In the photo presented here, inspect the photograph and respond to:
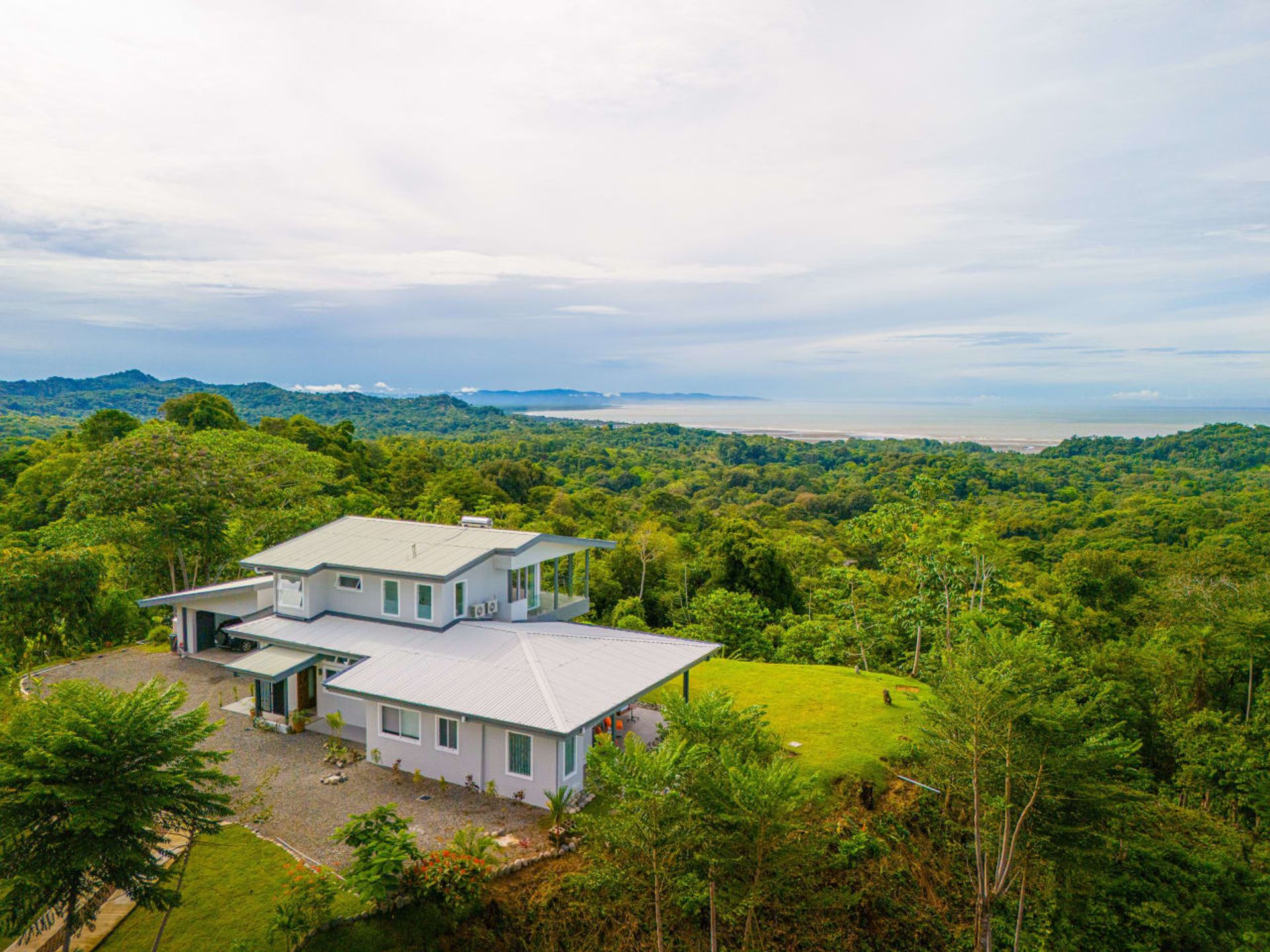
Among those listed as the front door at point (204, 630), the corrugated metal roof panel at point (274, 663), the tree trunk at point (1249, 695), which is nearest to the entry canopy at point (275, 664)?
the corrugated metal roof panel at point (274, 663)

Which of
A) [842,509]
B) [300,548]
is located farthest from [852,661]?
[842,509]

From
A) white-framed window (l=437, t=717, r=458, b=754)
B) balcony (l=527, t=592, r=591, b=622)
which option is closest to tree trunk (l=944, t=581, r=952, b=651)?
balcony (l=527, t=592, r=591, b=622)

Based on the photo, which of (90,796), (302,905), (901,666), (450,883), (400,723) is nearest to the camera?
(90,796)

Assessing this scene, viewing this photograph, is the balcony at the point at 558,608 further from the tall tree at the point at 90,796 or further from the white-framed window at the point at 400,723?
the tall tree at the point at 90,796

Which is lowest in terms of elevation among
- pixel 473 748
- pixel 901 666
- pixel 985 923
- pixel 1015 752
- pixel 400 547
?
pixel 901 666

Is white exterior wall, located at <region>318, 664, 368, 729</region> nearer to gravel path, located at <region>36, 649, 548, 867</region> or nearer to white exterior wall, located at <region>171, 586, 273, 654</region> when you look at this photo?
gravel path, located at <region>36, 649, 548, 867</region>

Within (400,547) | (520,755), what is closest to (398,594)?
(400,547)

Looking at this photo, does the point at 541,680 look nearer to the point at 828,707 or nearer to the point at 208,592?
the point at 828,707
